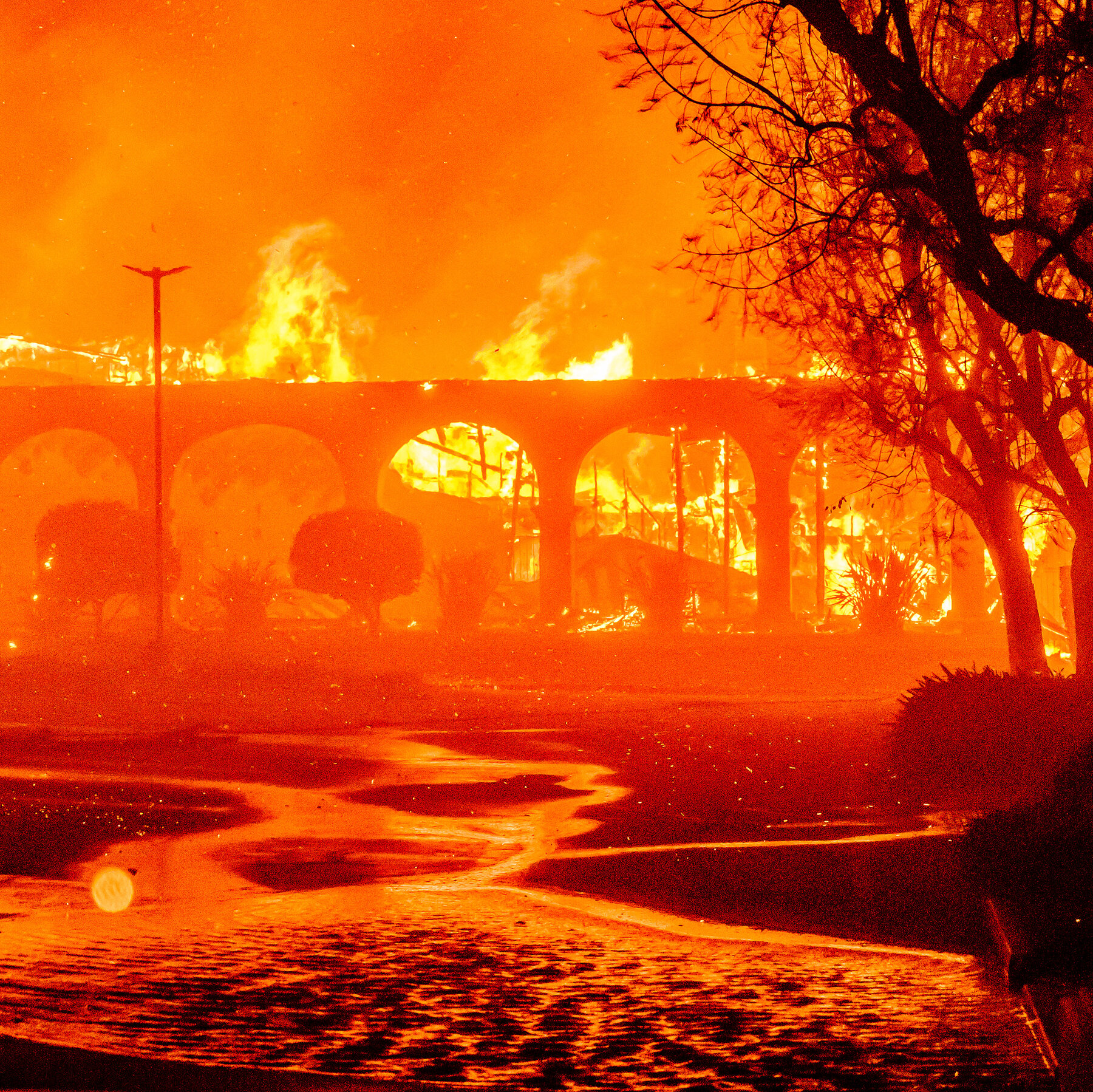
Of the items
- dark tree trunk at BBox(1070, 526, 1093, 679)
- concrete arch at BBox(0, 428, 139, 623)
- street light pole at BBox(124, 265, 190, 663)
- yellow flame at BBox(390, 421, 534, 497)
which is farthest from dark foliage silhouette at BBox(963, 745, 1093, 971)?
yellow flame at BBox(390, 421, 534, 497)

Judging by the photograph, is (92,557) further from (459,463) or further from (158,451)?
(459,463)

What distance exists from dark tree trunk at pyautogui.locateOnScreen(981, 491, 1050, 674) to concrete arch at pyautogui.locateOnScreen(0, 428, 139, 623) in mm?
42833

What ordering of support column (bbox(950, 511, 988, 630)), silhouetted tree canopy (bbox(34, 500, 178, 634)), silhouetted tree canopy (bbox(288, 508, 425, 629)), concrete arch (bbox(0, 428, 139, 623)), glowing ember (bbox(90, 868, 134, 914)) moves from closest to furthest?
glowing ember (bbox(90, 868, 134, 914))
silhouetted tree canopy (bbox(34, 500, 178, 634))
silhouetted tree canopy (bbox(288, 508, 425, 629))
support column (bbox(950, 511, 988, 630))
concrete arch (bbox(0, 428, 139, 623))

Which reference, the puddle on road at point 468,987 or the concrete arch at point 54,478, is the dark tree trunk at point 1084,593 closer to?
the puddle on road at point 468,987

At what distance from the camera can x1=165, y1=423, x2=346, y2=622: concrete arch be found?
57594 millimetres

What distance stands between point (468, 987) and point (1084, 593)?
10.4m

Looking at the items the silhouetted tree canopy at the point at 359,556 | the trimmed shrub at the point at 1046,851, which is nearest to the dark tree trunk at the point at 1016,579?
the trimmed shrub at the point at 1046,851

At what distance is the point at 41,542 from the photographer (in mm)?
37281

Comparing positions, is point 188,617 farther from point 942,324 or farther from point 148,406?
point 942,324

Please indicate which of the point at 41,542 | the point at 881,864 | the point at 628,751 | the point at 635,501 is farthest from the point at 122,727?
the point at 635,501

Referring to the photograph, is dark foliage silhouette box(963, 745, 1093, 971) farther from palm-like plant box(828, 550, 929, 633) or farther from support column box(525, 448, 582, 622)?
support column box(525, 448, 582, 622)

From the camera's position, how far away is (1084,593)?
1456cm

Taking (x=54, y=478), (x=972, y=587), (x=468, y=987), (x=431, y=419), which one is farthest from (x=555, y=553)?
(x=468, y=987)

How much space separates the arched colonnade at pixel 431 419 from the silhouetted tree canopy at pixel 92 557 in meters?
8.93
